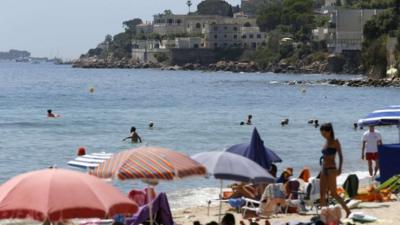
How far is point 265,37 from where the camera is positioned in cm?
18038

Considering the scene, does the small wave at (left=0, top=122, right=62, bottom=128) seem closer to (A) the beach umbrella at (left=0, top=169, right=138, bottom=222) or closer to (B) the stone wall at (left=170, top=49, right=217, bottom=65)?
(A) the beach umbrella at (left=0, top=169, right=138, bottom=222)

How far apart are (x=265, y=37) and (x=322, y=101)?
381ft

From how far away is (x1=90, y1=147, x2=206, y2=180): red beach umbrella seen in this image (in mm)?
11039

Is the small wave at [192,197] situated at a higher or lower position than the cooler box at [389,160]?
lower

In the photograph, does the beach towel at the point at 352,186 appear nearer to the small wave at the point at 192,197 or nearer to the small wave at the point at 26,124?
the small wave at the point at 192,197

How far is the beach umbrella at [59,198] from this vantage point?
29.8ft

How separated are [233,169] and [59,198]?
4.13m

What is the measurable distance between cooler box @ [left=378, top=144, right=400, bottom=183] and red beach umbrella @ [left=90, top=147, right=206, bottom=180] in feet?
21.5

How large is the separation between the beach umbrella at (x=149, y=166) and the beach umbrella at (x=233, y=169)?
132 centimetres

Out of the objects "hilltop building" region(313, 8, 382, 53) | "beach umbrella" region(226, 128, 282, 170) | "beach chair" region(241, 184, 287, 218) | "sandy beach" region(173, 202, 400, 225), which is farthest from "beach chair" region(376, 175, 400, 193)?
"hilltop building" region(313, 8, 382, 53)

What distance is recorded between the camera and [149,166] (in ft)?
36.5

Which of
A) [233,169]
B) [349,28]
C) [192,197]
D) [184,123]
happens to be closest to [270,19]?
[349,28]

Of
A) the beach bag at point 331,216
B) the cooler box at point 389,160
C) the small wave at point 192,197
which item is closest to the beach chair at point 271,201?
the beach bag at point 331,216

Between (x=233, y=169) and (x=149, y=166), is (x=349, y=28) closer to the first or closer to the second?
(x=233, y=169)
